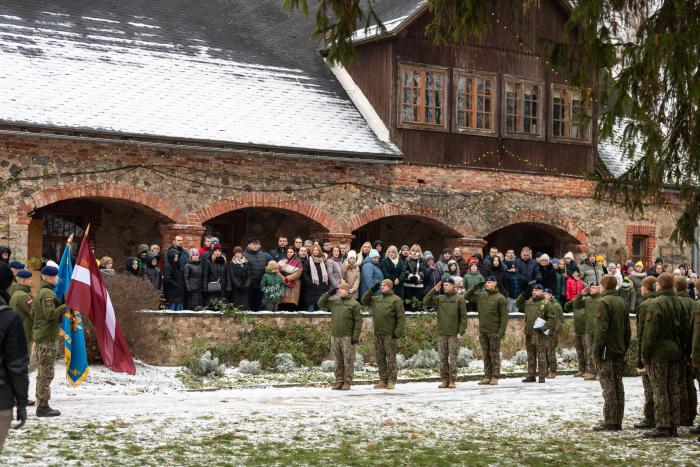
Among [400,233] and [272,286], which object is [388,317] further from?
[400,233]

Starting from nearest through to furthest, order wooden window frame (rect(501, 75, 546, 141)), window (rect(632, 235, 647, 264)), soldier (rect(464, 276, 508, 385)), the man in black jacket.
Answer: the man in black jacket
soldier (rect(464, 276, 508, 385))
wooden window frame (rect(501, 75, 546, 141))
window (rect(632, 235, 647, 264))

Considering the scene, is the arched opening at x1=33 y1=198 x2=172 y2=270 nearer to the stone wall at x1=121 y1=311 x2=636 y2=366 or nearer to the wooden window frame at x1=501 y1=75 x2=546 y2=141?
the stone wall at x1=121 y1=311 x2=636 y2=366

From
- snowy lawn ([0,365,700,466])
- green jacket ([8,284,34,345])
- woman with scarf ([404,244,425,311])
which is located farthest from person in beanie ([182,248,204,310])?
green jacket ([8,284,34,345])

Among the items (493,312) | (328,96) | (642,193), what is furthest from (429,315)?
(642,193)

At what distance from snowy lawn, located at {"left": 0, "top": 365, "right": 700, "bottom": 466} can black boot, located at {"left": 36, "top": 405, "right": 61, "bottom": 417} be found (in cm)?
10

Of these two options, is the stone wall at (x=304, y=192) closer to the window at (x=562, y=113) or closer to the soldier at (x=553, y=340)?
the window at (x=562, y=113)

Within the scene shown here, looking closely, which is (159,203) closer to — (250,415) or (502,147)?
(502,147)

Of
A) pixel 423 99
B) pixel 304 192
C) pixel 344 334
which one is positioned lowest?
pixel 344 334

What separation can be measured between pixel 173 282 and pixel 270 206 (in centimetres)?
456

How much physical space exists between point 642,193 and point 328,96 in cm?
1457

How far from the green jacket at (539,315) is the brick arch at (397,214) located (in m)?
5.88

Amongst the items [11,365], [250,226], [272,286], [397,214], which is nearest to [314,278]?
[272,286]

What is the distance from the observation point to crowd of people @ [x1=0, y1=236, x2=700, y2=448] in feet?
41.8

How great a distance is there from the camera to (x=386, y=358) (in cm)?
1820
